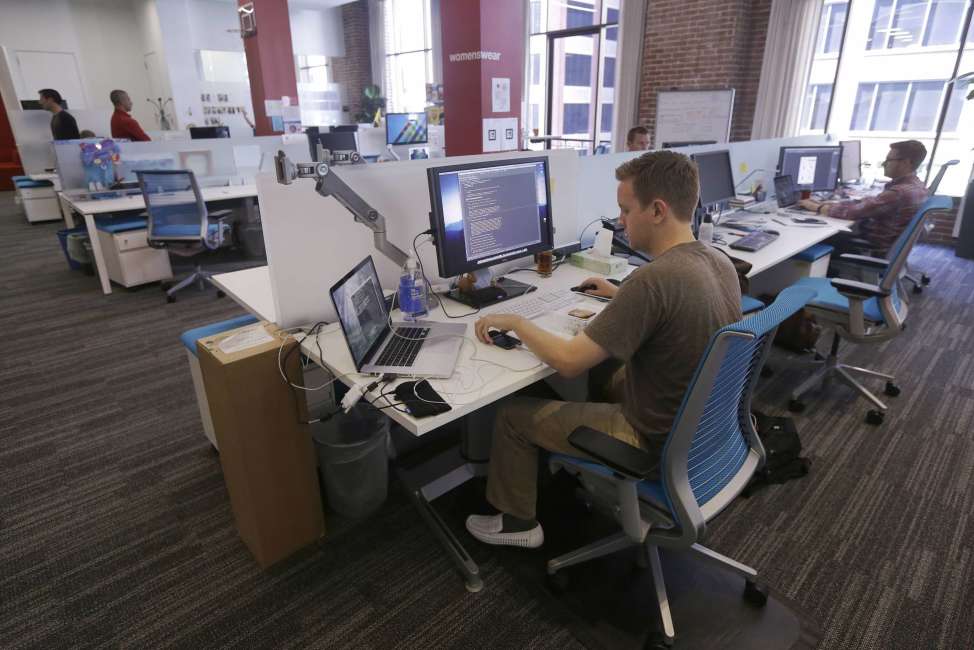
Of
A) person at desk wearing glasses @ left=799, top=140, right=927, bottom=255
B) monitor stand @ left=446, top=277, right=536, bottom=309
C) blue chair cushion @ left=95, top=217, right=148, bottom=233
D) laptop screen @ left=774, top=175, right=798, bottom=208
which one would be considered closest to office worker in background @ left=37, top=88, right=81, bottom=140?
blue chair cushion @ left=95, top=217, right=148, bottom=233

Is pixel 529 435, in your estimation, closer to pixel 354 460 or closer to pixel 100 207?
pixel 354 460

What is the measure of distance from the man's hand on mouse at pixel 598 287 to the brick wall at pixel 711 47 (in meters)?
5.12

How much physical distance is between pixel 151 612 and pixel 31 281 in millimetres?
4513

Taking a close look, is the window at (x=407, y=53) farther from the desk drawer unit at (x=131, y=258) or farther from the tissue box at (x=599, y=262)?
the tissue box at (x=599, y=262)

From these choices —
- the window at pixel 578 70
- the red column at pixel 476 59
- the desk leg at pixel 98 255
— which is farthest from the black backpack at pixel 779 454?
the window at pixel 578 70

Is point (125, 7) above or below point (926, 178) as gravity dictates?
above

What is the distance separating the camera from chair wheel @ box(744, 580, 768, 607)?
5.30 ft

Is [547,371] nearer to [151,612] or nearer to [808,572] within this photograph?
[808,572]

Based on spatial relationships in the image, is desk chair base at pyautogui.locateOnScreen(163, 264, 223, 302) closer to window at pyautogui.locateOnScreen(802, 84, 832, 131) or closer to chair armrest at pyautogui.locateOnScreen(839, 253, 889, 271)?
chair armrest at pyautogui.locateOnScreen(839, 253, 889, 271)

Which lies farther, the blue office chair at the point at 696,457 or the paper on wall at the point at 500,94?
the paper on wall at the point at 500,94

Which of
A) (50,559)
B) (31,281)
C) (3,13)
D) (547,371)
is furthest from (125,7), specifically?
(547,371)

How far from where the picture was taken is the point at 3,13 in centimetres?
888

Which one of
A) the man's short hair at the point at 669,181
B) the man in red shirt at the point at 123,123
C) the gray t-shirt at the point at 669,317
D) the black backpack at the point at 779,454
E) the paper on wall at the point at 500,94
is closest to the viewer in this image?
the gray t-shirt at the point at 669,317

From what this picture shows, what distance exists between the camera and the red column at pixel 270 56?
600cm
